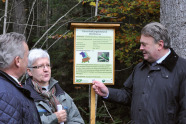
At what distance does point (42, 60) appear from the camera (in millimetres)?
2828

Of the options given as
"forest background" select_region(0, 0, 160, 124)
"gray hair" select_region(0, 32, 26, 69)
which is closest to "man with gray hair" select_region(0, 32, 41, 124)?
"gray hair" select_region(0, 32, 26, 69)

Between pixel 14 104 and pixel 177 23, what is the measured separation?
114 inches

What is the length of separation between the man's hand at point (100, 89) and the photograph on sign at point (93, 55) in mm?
205

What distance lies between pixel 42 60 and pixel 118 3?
4.14 meters

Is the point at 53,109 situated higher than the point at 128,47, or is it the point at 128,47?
the point at 128,47

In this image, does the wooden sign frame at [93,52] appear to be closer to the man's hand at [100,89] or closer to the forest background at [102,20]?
the man's hand at [100,89]

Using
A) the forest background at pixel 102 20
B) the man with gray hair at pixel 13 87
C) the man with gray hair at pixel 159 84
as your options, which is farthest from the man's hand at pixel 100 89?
the forest background at pixel 102 20

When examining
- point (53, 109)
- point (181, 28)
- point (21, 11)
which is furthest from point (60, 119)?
point (21, 11)

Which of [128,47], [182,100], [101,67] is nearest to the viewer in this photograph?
[182,100]

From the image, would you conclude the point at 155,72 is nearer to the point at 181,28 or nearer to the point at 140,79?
the point at 140,79

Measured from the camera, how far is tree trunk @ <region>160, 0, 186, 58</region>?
11.3ft

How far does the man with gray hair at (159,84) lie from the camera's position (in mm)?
2369

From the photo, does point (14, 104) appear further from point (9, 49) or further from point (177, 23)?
point (177, 23)

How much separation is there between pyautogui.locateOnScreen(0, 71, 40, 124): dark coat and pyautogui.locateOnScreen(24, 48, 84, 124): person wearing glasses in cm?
76
